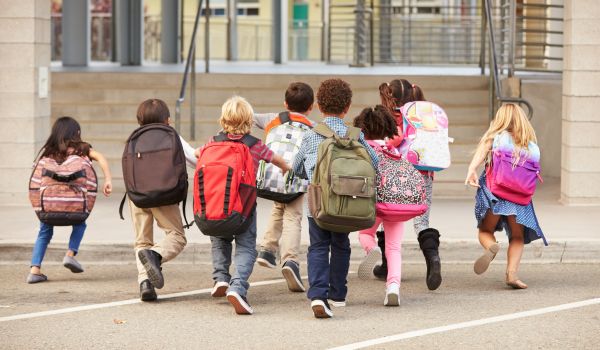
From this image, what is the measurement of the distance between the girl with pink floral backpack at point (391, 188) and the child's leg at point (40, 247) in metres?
2.63

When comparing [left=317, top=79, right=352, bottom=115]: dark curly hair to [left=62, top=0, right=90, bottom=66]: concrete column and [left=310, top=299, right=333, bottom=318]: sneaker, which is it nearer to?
[left=310, top=299, right=333, bottom=318]: sneaker

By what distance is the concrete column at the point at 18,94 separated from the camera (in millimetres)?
13914

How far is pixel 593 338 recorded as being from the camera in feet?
25.8

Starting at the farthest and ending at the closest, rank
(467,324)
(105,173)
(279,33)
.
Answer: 1. (279,33)
2. (105,173)
3. (467,324)

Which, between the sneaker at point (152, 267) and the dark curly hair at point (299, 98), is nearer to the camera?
the sneaker at point (152, 267)

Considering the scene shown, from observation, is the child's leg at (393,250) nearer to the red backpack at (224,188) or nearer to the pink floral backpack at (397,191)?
the pink floral backpack at (397,191)

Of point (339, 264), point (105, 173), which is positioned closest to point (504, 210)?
point (339, 264)

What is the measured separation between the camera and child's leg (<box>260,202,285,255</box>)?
9844mm

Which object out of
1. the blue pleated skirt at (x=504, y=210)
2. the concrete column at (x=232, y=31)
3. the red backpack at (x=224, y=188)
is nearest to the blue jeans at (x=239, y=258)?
the red backpack at (x=224, y=188)

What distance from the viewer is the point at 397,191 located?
893 cm

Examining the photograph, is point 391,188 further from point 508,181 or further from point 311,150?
point 508,181

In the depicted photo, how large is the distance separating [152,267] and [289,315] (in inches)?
41.0

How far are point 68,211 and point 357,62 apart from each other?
17394 millimetres

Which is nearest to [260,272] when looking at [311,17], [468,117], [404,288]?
[404,288]
